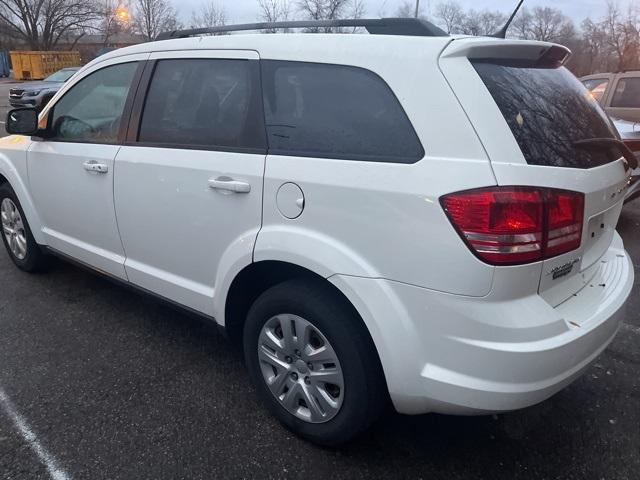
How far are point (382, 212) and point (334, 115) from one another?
0.51 m

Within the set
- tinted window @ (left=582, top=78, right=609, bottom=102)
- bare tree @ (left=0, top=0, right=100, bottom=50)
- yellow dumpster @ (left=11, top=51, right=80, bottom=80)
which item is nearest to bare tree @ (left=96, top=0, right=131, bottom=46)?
bare tree @ (left=0, top=0, right=100, bottom=50)

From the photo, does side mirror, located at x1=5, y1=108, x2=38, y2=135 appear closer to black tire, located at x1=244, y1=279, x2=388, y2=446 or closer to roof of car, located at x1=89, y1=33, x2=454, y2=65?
roof of car, located at x1=89, y1=33, x2=454, y2=65

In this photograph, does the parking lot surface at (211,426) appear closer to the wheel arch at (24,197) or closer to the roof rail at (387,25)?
the wheel arch at (24,197)

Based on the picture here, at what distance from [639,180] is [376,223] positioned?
15.2 ft

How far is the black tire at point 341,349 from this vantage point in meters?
2.11

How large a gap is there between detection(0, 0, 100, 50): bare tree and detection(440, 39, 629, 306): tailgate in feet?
203

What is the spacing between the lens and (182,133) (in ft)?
9.05

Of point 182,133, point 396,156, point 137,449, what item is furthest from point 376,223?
point 137,449

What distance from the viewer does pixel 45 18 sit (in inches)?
2138

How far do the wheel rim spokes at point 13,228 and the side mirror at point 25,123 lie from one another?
795mm

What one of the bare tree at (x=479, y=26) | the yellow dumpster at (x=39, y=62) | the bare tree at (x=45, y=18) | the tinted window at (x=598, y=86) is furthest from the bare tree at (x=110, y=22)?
the tinted window at (x=598, y=86)

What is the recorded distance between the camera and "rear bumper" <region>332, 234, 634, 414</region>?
1.84m

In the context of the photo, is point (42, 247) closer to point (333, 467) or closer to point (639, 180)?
point (333, 467)

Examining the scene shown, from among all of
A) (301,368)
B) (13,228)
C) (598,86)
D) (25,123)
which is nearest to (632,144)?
(598,86)
